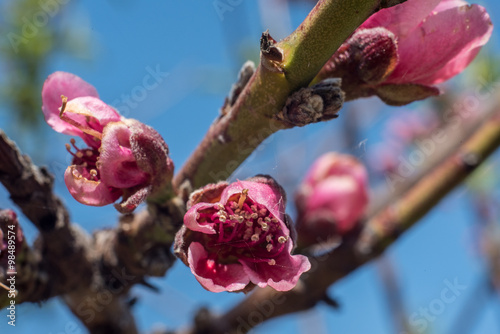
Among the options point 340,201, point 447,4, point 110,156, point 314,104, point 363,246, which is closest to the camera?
point 314,104

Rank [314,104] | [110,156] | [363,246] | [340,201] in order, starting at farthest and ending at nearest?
[340,201], [363,246], [110,156], [314,104]

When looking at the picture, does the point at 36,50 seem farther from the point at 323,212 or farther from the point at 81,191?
the point at 81,191

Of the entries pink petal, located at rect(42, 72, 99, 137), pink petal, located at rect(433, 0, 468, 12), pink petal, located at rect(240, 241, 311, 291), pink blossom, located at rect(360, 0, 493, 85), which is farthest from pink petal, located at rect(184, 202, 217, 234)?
pink petal, located at rect(433, 0, 468, 12)

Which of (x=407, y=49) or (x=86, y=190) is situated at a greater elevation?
(x=407, y=49)

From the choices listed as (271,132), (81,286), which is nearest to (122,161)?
(271,132)

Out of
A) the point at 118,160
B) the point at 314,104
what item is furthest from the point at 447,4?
the point at 118,160

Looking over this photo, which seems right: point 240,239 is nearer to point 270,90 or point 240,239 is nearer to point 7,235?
point 270,90

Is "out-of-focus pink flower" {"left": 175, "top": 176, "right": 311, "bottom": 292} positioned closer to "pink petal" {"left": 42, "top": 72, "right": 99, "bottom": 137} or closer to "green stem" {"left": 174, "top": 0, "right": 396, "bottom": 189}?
"green stem" {"left": 174, "top": 0, "right": 396, "bottom": 189}
